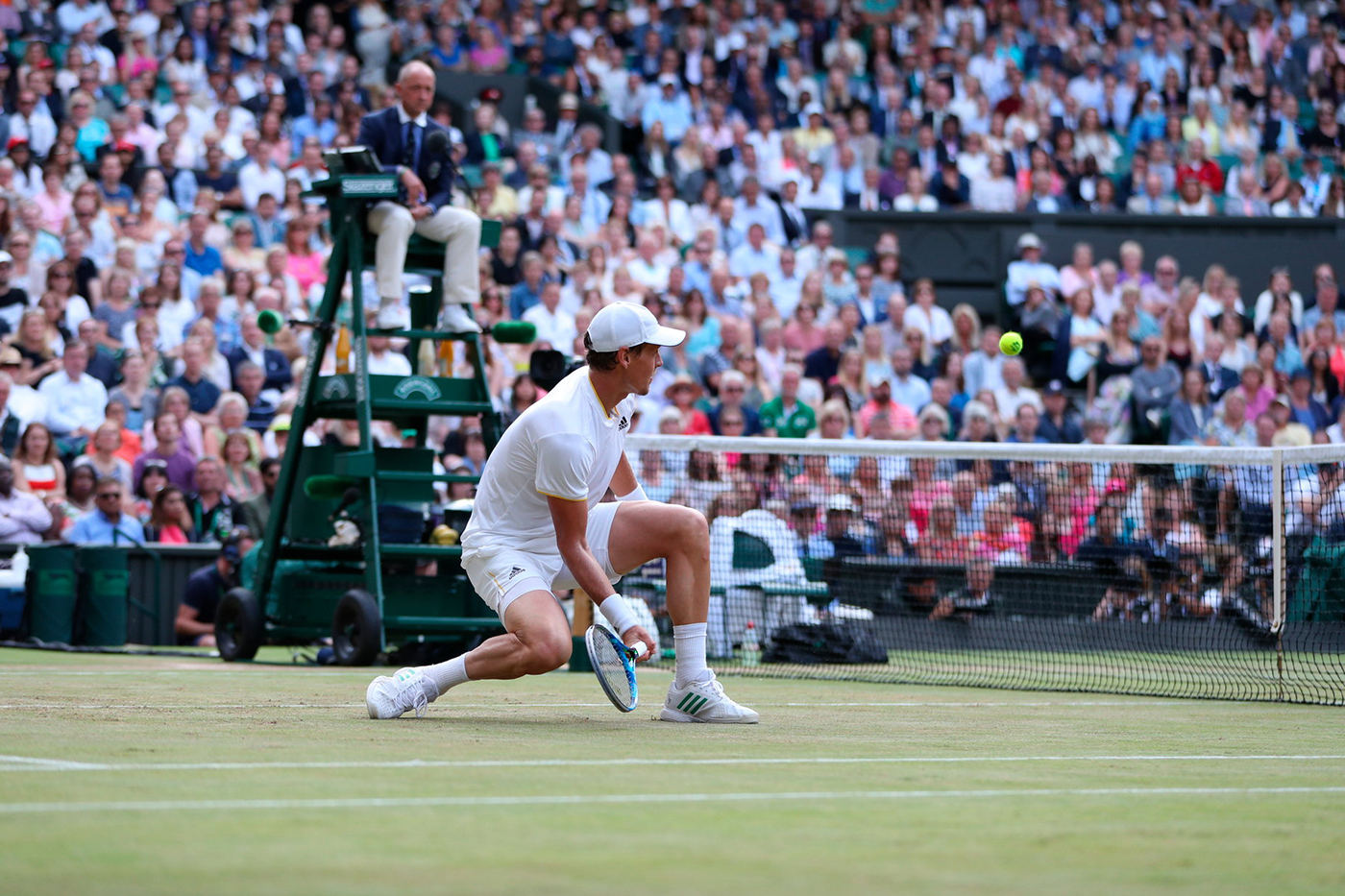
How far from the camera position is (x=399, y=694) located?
280 inches

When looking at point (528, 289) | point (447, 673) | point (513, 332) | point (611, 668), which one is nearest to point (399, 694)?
point (447, 673)

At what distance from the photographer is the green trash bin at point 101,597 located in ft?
45.0

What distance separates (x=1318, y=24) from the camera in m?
28.2

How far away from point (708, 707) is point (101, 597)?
Answer: 7606 mm

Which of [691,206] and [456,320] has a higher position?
[691,206]

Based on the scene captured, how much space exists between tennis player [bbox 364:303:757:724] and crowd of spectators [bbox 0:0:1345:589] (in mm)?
5410

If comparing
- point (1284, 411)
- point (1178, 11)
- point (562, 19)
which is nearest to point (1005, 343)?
point (1284, 411)

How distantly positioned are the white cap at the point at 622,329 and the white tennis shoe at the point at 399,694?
1.37m

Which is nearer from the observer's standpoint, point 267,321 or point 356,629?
point 356,629

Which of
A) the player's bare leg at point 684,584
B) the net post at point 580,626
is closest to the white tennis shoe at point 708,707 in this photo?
the player's bare leg at point 684,584

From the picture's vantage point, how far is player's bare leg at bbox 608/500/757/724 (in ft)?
24.2

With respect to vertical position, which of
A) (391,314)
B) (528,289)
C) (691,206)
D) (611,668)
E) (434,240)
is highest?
(691,206)

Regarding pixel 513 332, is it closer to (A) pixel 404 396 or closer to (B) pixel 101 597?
(A) pixel 404 396

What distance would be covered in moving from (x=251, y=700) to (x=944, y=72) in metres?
18.7
